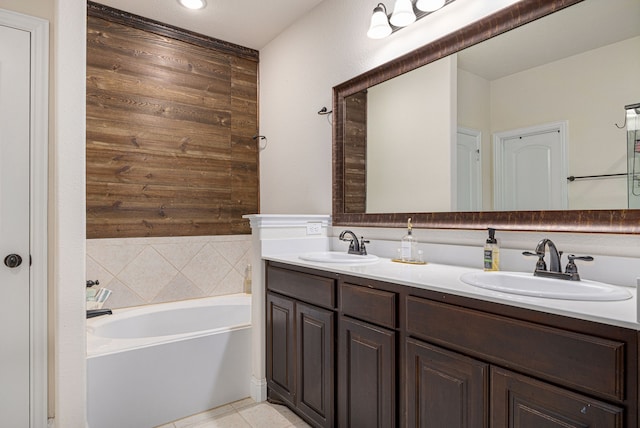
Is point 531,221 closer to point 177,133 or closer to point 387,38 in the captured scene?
point 387,38

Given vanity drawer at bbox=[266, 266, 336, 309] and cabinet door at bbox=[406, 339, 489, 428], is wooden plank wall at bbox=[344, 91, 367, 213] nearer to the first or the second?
vanity drawer at bbox=[266, 266, 336, 309]

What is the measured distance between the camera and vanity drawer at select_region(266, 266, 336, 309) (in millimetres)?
1736

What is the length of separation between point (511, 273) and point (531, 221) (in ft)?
0.79

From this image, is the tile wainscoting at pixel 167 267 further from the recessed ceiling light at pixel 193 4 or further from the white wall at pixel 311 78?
the recessed ceiling light at pixel 193 4

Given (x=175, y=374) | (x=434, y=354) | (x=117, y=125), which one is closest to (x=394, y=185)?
(x=434, y=354)

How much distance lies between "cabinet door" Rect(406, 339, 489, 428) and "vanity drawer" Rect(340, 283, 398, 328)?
0.42 feet

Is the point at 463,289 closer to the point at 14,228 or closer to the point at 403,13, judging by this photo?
the point at 403,13

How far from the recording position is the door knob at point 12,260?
5.84 ft

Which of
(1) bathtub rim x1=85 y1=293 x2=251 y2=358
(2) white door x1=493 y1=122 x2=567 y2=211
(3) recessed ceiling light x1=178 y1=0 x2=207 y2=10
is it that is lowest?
(1) bathtub rim x1=85 y1=293 x2=251 y2=358

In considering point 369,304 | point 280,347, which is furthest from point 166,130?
point 369,304

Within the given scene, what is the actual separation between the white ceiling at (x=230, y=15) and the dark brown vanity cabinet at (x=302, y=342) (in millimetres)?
1969

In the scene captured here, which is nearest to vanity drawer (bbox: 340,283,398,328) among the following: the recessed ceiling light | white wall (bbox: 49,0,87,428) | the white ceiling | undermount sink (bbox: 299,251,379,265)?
undermount sink (bbox: 299,251,379,265)

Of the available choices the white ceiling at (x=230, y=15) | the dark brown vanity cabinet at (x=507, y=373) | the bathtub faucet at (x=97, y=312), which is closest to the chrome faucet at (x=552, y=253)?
the dark brown vanity cabinet at (x=507, y=373)

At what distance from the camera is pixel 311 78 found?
110 inches
